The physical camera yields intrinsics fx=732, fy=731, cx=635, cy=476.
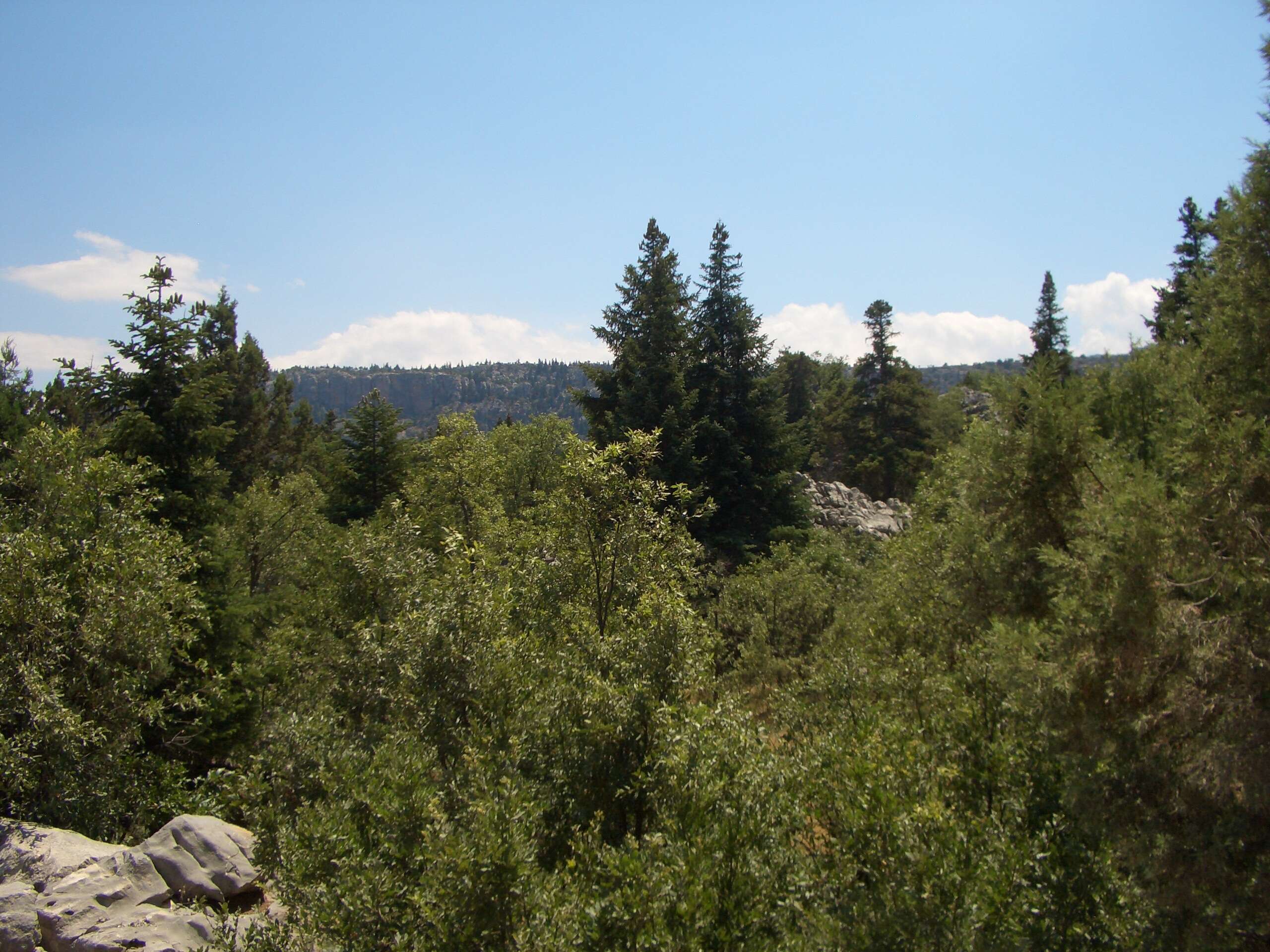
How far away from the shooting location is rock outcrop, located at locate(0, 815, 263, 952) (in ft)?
35.4

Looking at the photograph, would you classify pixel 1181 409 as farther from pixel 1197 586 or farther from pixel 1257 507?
pixel 1197 586

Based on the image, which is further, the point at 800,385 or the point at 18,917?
the point at 800,385

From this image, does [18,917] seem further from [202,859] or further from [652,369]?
[652,369]

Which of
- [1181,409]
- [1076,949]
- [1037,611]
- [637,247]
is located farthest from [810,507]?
[1076,949]

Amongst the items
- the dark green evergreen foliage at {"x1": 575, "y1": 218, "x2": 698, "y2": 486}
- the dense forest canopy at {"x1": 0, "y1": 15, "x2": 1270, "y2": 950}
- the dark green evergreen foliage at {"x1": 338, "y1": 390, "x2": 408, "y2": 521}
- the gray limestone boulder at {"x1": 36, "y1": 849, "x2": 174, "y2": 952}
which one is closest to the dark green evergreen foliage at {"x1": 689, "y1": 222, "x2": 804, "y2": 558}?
the dark green evergreen foliage at {"x1": 575, "y1": 218, "x2": 698, "y2": 486}

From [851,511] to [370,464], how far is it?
26.1 m

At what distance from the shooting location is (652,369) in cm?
2947

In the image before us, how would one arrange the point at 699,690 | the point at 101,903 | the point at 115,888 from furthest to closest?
the point at 115,888 → the point at 101,903 → the point at 699,690

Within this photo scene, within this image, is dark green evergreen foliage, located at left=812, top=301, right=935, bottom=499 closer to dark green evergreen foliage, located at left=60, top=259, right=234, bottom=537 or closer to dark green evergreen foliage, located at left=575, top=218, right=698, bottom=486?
dark green evergreen foliage, located at left=575, top=218, right=698, bottom=486

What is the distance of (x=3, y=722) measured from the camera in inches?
492

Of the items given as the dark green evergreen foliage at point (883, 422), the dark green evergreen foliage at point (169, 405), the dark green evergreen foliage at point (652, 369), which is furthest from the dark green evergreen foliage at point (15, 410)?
the dark green evergreen foliage at point (883, 422)

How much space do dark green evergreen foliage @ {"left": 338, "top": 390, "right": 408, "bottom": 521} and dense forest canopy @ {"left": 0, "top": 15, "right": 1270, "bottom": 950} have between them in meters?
10.5

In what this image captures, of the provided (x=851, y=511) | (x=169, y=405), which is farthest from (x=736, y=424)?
(x=169, y=405)

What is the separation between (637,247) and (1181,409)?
2751 cm
